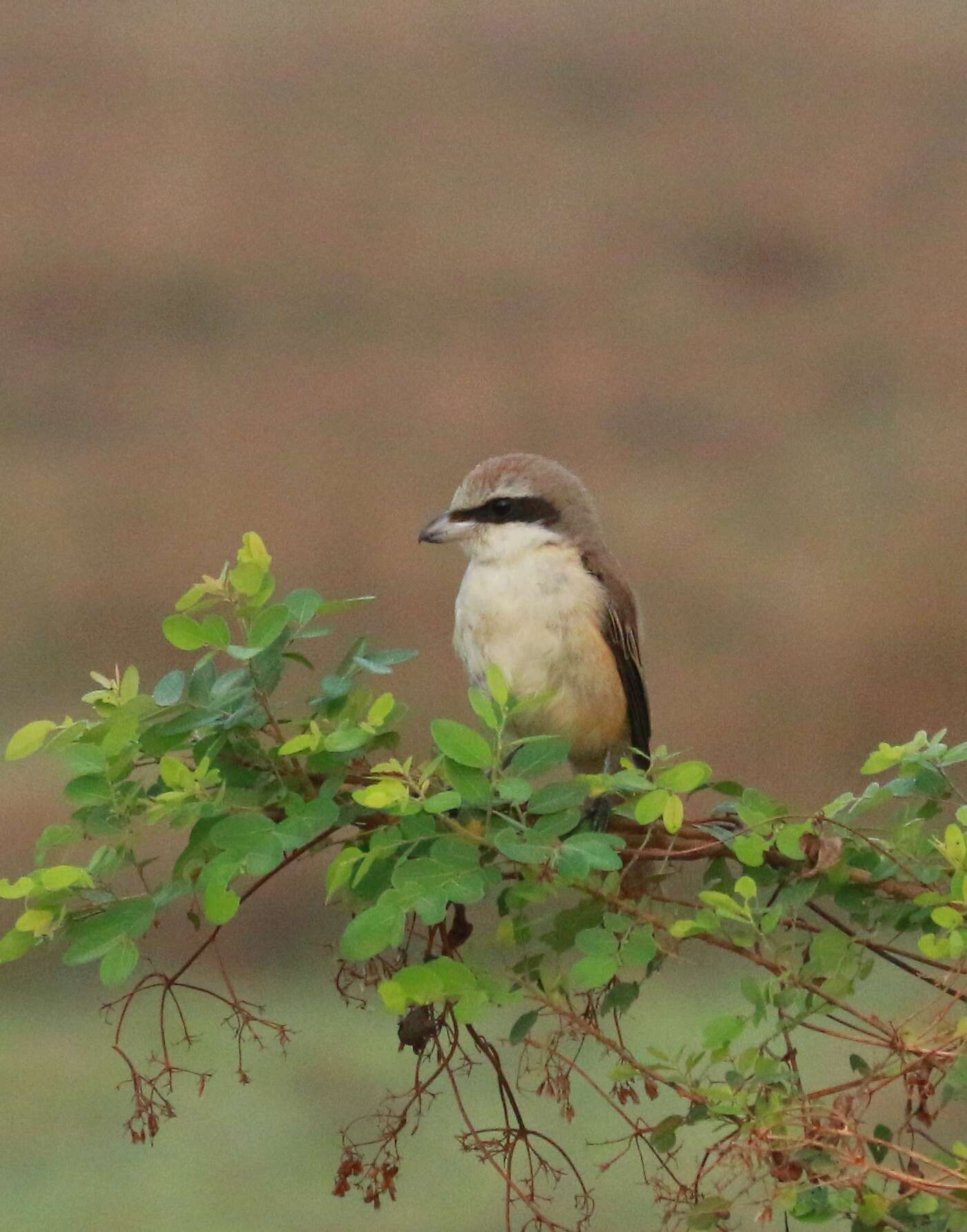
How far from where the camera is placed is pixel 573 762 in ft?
4.73

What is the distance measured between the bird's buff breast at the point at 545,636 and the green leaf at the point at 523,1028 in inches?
17.9

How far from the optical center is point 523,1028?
2.79ft

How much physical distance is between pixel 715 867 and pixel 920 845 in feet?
0.38

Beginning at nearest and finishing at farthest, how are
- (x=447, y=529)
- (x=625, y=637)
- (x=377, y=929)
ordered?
(x=377, y=929)
(x=447, y=529)
(x=625, y=637)

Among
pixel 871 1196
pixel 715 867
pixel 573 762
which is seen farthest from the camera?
pixel 573 762

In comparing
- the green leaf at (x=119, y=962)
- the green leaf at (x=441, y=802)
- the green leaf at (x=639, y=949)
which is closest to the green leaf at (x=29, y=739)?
the green leaf at (x=119, y=962)

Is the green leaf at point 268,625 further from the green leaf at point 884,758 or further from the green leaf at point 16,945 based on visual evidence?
the green leaf at point 884,758

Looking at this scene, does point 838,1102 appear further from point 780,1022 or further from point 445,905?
point 445,905

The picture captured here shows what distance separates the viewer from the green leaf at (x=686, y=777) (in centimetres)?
78

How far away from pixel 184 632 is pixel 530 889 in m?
0.23

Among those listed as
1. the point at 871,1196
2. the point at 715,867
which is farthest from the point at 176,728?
the point at 871,1196

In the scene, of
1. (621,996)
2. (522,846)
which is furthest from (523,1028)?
(522,846)

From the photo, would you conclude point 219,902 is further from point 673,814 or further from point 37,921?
point 673,814

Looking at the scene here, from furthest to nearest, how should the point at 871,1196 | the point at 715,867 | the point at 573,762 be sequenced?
the point at 573,762
the point at 715,867
the point at 871,1196
